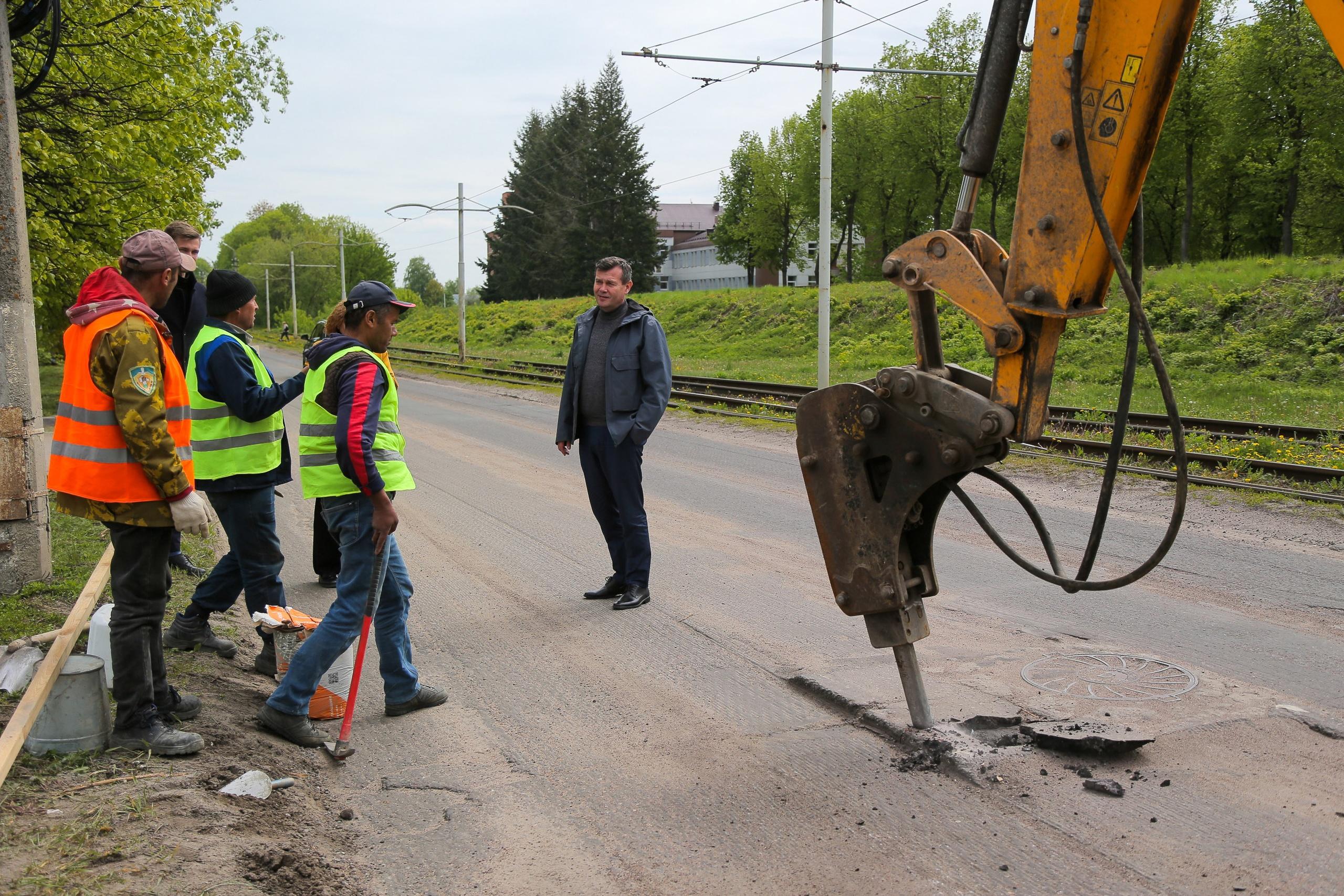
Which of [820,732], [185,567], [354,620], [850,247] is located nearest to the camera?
[820,732]

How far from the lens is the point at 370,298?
15.4 ft

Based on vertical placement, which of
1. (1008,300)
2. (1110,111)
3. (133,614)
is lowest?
(133,614)

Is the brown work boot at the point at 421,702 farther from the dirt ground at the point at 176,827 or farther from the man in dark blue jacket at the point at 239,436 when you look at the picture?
the man in dark blue jacket at the point at 239,436

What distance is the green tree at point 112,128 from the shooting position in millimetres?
13289

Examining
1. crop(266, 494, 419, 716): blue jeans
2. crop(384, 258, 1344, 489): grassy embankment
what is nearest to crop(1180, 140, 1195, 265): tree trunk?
crop(384, 258, 1344, 489): grassy embankment

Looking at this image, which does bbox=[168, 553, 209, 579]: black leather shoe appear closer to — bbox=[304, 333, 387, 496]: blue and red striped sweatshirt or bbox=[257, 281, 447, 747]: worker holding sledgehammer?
bbox=[257, 281, 447, 747]: worker holding sledgehammer

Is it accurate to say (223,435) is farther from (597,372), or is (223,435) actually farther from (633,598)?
(633,598)

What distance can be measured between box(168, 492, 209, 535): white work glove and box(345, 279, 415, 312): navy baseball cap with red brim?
109cm

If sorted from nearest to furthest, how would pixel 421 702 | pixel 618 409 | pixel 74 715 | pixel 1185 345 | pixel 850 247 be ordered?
1. pixel 74 715
2. pixel 421 702
3. pixel 618 409
4. pixel 1185 345
5. pixel 850 247

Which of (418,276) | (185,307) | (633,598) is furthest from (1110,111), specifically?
(418,276)

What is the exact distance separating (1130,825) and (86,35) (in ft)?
49.6

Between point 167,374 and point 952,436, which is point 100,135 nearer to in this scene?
point 167,374

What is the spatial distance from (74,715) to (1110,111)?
415 cm

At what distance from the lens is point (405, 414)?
66.0 feet
